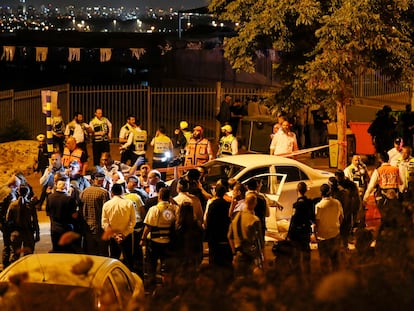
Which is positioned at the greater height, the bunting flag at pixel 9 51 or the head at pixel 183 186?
the bunting flag at pixel 9 51

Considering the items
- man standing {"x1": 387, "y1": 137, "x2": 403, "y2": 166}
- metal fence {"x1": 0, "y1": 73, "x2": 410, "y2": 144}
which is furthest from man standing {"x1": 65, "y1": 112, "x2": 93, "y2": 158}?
man standing {"x1": 387, "y1": 137, "x2": 403, "y2": 166}

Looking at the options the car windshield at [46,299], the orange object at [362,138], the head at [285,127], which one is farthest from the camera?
the orange object at [362,138]

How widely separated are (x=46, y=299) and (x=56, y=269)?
1801 mm

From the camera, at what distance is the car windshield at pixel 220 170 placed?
14539mm

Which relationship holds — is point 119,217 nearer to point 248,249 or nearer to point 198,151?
point 248,249

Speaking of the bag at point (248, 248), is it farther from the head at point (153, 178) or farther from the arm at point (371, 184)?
the arm at point (371, 184)

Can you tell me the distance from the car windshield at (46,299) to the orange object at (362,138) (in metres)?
15.2

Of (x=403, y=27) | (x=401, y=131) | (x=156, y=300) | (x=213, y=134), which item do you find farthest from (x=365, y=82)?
(x=156, y=300)

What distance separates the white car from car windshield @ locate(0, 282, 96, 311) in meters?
7.02

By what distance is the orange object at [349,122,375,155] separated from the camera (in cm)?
2162

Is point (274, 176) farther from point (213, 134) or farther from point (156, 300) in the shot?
point (213, 134)

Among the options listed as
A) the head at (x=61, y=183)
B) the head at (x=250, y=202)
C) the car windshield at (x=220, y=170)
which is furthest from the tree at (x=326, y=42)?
the head at (x=61, y=183)

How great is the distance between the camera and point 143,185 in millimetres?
13453

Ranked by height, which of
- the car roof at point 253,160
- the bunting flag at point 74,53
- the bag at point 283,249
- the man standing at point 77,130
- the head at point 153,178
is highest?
the bunting flag at point 74,53
